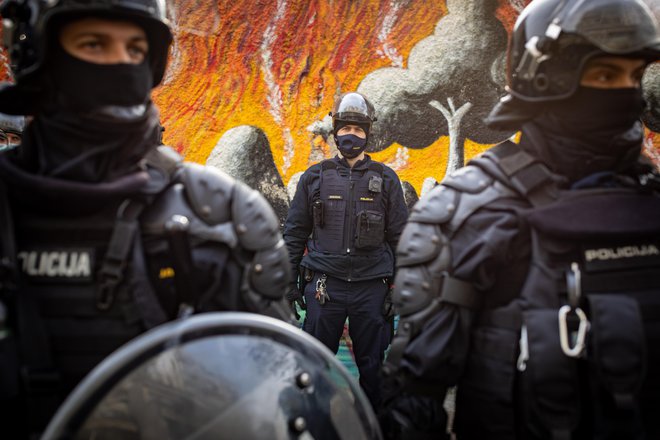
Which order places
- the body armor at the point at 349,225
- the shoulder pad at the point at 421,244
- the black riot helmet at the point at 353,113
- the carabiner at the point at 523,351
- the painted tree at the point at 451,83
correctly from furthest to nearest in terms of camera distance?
the painted tree at the point at 451,83 < the black riot helmet at the point at 353,113 < the body armor at the point at 349,225 < the shoulder pad at the point at 421,244 < the carabiner at the point at 523,351

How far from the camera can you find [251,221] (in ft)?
5.11

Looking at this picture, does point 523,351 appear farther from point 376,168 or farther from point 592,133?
point 376,168

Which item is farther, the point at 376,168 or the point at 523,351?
the point at 376,168

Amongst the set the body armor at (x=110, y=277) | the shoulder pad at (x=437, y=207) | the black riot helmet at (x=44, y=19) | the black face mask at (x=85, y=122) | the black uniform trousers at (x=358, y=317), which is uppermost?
the black riot helmet at (x=44, y=19)

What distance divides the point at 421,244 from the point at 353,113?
9.96 feet

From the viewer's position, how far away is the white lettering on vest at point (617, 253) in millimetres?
1506

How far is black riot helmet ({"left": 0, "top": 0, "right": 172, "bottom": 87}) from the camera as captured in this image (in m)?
1.37

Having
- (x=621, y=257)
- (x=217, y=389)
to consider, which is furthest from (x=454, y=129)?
(x=217, y=389)

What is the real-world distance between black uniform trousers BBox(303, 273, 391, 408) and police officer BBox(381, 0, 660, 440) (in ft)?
7.62

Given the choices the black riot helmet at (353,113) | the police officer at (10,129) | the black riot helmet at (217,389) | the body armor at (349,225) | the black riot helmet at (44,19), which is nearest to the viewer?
the black riot helmet at (217,389)

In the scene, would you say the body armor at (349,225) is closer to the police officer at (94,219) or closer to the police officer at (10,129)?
the police officer at (94,219)

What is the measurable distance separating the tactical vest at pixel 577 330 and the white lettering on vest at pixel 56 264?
3.84 feet

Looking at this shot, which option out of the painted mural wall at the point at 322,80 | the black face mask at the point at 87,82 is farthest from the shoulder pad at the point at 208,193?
the painted mural wall at the point at 322,80

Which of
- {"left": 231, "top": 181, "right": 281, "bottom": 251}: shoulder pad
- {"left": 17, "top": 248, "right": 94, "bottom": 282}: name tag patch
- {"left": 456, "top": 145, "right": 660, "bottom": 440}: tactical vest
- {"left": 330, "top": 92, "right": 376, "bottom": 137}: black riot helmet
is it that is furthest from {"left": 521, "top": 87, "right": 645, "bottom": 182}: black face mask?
{"left": 330, "top": 92, "right": 376, "bottom": 137}: black riot helmet
